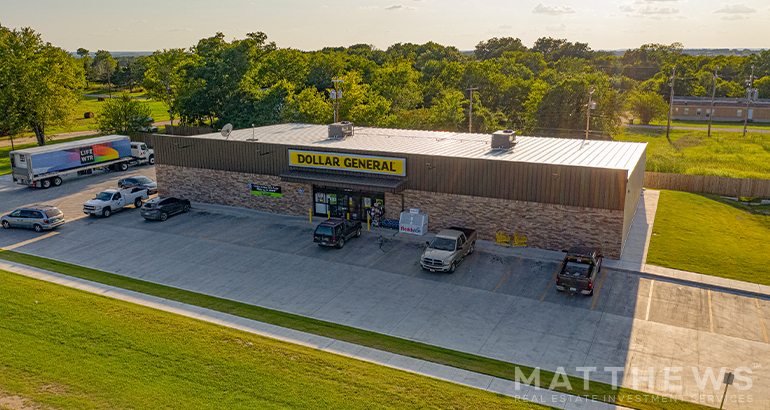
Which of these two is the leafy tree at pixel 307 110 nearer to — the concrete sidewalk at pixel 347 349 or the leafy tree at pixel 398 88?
the leafy tree at pixel 398 88

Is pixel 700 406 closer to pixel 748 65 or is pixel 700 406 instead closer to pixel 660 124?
pixel 660 124

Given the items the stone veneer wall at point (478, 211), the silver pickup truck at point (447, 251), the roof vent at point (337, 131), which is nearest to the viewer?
the silver pickup truck at point (447, 251)

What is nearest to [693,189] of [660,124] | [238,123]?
[238,123]

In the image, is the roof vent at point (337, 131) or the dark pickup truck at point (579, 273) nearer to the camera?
the dark pickup truck at point (579, 273)

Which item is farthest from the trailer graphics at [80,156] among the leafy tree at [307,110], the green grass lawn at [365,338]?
the green grass lawn at [365,338]

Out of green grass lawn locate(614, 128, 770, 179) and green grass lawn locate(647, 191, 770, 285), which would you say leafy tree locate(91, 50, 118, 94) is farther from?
green grass lawn locate(647, 191, 770, 285)

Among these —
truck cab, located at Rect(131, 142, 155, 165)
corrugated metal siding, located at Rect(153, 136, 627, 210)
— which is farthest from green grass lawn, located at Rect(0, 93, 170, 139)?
corrugated metal siding, located at Rect(153, 136, 627, 210)

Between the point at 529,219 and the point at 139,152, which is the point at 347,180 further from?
the point at 139,152
